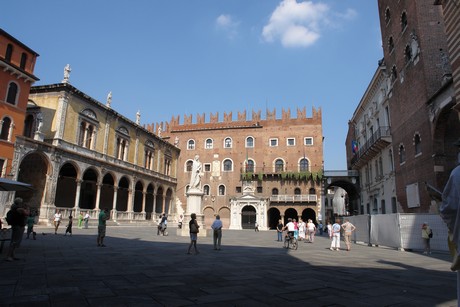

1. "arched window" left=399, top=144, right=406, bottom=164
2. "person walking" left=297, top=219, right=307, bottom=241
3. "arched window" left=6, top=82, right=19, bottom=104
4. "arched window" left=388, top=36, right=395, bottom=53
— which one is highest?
"arched window" left=388, top=36, right=395, bottom=53

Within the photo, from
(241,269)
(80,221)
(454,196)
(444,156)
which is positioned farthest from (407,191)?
(80,221)

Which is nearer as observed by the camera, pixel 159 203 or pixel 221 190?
pixel 221 190

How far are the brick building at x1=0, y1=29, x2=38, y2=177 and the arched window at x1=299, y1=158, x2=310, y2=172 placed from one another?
28.7 m

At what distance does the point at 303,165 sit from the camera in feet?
129

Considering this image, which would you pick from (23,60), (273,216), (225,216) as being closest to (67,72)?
(23,60)

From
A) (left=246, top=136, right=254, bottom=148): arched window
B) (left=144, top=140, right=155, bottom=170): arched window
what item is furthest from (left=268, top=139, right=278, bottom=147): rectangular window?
(left=144, top=140, right=155, bottom=170): arched window

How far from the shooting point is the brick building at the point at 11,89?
802 inches

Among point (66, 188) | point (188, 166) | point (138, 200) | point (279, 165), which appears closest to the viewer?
point (66, 188)

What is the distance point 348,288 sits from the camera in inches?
208

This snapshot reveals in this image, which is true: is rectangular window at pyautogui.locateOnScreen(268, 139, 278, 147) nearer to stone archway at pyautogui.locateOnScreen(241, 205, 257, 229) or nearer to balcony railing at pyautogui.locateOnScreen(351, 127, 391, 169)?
stone archway at pyautogui.locateOnScreen(241, 205, 257, 229)

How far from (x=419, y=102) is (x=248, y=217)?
24850mm

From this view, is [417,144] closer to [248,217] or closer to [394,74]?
[394,74]

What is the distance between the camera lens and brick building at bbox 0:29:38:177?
20375 millimetres

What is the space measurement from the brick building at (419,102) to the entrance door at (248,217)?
19851mm
